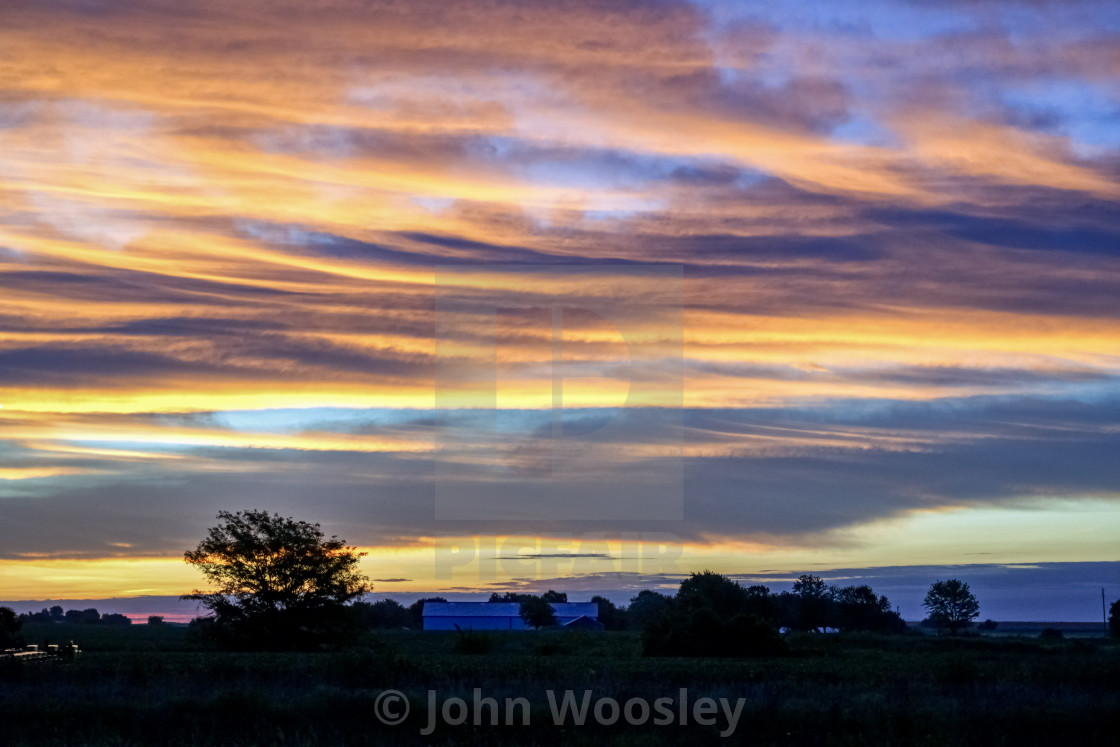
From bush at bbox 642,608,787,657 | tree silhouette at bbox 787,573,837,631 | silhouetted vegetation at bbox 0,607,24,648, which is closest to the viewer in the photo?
silhouetted vegetation at bbox 0,607,24,648

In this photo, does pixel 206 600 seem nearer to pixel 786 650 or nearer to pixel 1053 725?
pixel 786 650

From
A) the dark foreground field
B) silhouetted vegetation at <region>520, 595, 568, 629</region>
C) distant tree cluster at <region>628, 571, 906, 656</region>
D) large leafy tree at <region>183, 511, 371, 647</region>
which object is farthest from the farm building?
the dark foreground field

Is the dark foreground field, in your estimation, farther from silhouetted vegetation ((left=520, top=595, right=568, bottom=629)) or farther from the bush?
silhouetted vegetation ((left=520, top=595, right=568, bottom=629))

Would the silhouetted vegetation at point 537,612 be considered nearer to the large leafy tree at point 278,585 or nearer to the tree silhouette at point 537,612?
the tree silhouette at point 537,612

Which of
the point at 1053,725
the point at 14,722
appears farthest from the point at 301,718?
the point at 1053,725

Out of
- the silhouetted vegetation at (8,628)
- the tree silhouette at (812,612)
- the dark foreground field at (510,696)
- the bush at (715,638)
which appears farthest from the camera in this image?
the tree silhouette at (812,612)

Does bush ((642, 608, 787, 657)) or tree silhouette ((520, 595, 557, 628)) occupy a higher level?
bush ((642, 608, 787, 657))

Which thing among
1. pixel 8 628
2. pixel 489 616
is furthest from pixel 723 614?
pixel 489 616

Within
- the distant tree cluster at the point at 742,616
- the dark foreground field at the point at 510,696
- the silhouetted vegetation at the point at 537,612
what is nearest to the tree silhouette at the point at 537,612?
the silhouetted vegetation at the point at 537,612

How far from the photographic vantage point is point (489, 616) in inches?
4178

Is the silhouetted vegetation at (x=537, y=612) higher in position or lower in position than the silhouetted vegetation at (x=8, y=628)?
lower

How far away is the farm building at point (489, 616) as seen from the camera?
344ft

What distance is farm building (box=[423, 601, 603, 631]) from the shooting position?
105m

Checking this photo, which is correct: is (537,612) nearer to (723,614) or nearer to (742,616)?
(723,614)
